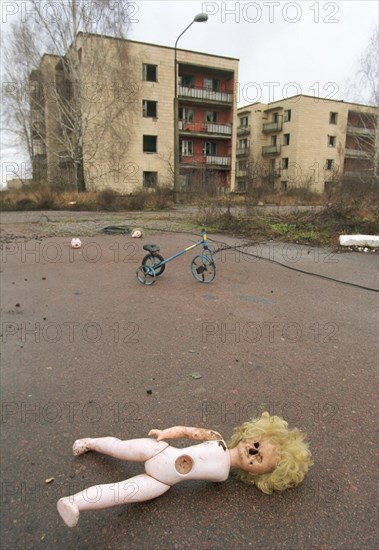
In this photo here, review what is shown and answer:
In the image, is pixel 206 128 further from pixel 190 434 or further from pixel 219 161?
pixel 190 434

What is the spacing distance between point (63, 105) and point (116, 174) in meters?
7.08

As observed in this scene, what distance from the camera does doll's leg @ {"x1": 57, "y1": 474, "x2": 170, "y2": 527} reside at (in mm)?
1736

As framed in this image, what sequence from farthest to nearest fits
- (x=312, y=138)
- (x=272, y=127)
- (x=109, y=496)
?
(x=272, y=127), (x=312, y=138), (x=109, y=496)

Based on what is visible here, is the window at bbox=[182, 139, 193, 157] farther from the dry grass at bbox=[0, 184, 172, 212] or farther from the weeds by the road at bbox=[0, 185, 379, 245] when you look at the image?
the weeds by the road at bbox=[0, 185, 379, 245]

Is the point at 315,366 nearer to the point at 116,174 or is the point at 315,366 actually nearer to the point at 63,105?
the point at 63,105

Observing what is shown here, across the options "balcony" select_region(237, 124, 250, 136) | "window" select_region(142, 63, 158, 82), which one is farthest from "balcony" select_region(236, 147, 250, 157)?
"window" select_region(142, 63, 158, 82)

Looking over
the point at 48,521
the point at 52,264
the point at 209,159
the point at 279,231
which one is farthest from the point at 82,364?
the point at 209,159

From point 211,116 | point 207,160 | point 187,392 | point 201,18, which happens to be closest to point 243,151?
point 211,116

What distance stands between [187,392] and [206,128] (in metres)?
37.9

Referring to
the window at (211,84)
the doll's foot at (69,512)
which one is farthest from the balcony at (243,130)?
the doll's foot at (69,512)

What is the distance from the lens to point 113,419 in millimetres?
2799

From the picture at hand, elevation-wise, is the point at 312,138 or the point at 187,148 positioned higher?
the point at 312,138

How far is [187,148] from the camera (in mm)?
39156

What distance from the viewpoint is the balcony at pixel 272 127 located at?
1987 inches
